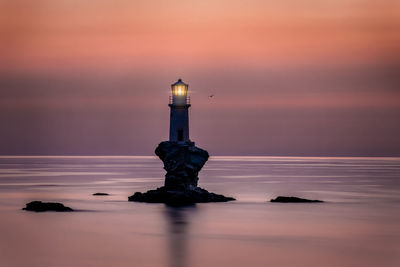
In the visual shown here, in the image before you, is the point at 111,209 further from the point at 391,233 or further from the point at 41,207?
the point at 391,233

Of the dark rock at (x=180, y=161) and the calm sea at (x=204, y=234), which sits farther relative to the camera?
the dark rock at (x=180, y=161)

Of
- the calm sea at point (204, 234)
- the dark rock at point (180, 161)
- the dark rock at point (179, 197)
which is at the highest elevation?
the dark rock at point (180, 161)

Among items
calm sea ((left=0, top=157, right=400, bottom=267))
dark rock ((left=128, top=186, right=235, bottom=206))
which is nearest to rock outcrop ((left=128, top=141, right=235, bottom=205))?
dark rock ((left=128, top=186, right=235, bottom=206))

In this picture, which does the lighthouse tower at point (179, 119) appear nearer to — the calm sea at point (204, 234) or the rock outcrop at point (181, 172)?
the rock outcrop at point (181, 172)

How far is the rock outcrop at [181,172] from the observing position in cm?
5769

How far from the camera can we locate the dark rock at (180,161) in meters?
57.6

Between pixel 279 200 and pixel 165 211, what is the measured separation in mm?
14319

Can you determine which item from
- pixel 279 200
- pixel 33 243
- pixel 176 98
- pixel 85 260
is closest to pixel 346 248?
pixel 85 260

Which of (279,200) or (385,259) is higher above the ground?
(279,200)

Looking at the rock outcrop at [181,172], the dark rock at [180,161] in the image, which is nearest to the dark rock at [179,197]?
the rock outcrop at [181,172]

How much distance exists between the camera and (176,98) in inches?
2295

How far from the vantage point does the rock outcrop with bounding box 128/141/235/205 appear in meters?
57.7

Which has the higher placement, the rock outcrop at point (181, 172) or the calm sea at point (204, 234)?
the rock outcrop at point (181, 172)

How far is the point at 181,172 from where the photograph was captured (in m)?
57.6
